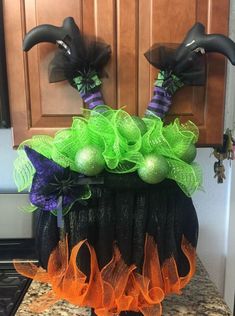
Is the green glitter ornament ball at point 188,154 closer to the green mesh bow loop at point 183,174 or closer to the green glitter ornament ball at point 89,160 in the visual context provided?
the green mesh bow loop at point 183,174

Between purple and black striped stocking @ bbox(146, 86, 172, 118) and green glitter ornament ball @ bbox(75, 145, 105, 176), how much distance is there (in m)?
0.19

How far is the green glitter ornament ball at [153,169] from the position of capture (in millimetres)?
626

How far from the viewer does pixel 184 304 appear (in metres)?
0.89

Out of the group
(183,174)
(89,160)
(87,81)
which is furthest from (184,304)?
(87,81)

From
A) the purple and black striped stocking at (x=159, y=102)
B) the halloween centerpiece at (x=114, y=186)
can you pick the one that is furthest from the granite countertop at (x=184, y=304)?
the purple and black striped stocking at (x=159, y=102)

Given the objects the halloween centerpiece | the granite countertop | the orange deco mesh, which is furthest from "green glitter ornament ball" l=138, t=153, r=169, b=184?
the granite countertop

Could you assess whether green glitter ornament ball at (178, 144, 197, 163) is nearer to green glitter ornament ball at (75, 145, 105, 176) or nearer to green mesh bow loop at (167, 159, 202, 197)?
green mesh bow loop at (167, 159, 202, 197)

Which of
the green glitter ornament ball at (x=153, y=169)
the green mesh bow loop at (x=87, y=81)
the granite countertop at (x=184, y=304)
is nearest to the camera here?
the green glitter ornament ball at (x=153, y=169)

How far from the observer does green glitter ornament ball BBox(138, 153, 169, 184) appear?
0.63m

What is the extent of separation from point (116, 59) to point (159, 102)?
15 cm

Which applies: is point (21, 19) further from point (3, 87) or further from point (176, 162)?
point (176, 162)

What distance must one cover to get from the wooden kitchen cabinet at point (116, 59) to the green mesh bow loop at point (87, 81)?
0.13 ft

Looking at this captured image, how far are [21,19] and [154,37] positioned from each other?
0.31 m

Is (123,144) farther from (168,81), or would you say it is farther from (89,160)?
(168,81)
